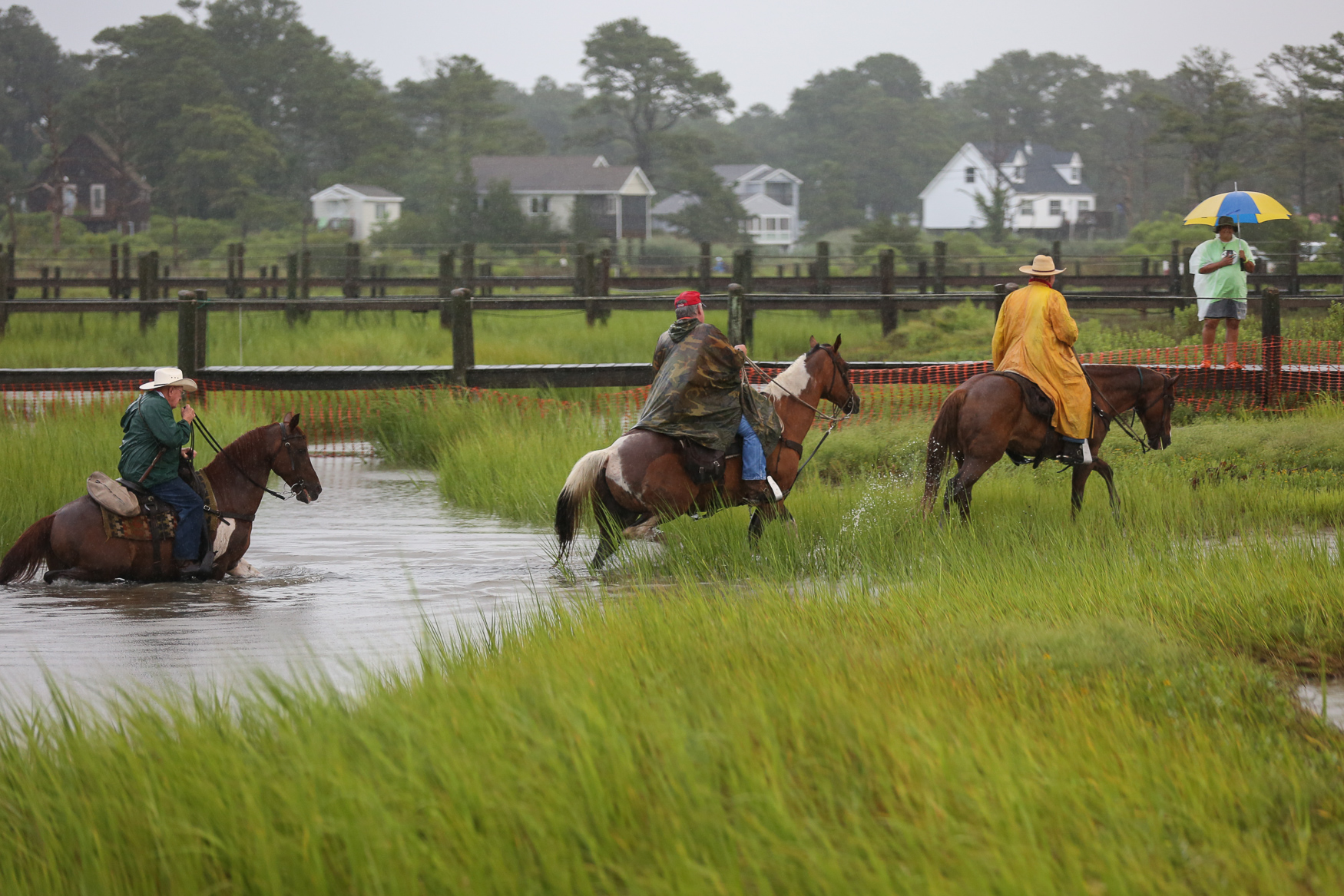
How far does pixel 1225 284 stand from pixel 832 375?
21.6 ft

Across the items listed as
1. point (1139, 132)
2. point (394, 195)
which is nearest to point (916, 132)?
point (1139, 132)

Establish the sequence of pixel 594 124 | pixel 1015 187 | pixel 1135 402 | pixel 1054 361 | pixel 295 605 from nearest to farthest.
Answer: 1. pixel 295 605
2. pixel 1054 361
3. pixel 1135 402
4. pixel 1015 187
5. pixel 594 124

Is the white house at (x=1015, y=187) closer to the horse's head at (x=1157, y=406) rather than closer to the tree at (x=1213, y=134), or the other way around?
the tree at (x=1213, y=134)

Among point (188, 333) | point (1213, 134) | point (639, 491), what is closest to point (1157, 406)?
point (639, 491)

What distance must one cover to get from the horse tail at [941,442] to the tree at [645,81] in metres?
82.6

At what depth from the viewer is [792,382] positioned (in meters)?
8.91

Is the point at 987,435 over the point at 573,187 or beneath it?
beneath

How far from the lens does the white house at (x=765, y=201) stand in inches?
3490

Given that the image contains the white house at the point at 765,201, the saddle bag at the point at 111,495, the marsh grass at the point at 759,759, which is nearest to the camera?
the marsh grass at the point at 759,759

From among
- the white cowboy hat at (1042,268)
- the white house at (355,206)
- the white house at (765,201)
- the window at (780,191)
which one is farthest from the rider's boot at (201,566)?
the window at (780,191)

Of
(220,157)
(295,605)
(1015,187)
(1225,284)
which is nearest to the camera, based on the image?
(295,605)

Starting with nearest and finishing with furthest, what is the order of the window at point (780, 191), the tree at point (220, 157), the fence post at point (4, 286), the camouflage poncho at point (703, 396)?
the camouflage poncho at point (703, 396)
the fence post at point (4, 286)
the tree at point (220, 157)
the window at point (780, 191)

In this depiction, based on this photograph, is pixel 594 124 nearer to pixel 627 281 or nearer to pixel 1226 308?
pixel 627 281

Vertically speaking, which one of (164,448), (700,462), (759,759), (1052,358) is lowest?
(759,759)
